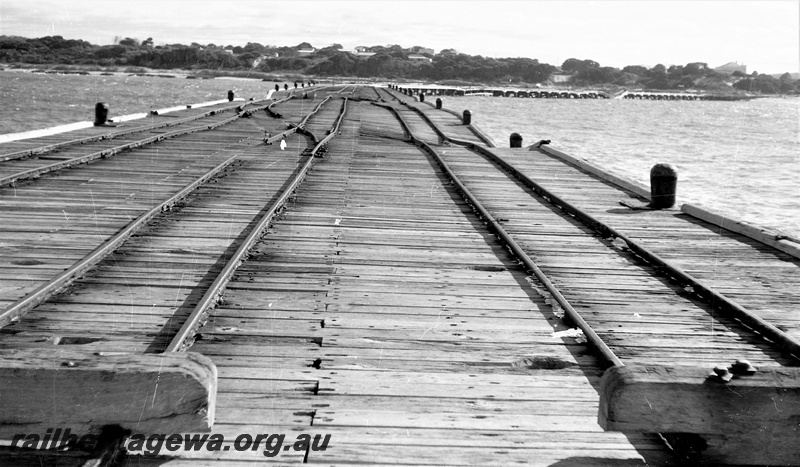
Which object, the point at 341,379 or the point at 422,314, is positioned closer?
the point at 341,379

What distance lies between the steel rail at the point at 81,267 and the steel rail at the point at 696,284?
571cm

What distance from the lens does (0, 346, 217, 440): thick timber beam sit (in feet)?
11.5

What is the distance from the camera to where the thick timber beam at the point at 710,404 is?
372 centimetres

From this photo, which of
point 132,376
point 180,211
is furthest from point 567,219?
point 132,376

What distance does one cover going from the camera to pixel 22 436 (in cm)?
375

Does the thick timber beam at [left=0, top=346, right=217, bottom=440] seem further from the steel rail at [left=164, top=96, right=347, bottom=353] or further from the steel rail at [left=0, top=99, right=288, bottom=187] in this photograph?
the steel rail at [left=0, top=99, right=288, bottom=187]

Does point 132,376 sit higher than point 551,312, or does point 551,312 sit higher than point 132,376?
point 132,376

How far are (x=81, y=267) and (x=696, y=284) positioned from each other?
5.73 metres

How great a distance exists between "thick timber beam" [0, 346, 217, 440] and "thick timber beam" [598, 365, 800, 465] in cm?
188

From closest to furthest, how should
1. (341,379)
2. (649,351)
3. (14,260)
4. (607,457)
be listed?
(607,457) → (341,379) → (649,351) → (14,260)

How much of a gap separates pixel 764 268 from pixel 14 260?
310 inches

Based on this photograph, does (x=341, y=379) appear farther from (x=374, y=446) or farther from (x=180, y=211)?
(x=180, y=211)

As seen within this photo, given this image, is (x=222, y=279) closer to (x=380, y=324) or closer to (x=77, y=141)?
(x=380, y=324)

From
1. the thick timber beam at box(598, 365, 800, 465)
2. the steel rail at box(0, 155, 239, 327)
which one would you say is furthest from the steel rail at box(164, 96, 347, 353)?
the thick timber beam at box(598, 365, 800, 465)
